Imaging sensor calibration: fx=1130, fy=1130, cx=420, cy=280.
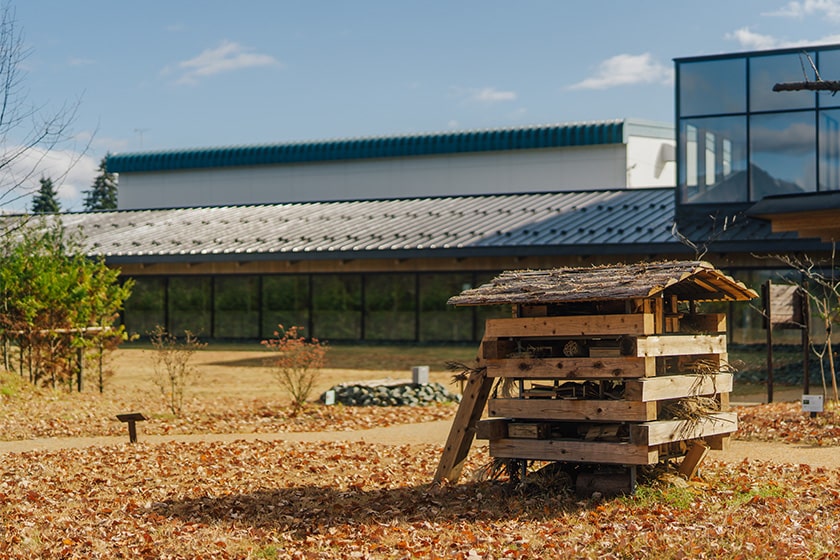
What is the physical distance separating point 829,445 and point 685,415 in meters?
4.37

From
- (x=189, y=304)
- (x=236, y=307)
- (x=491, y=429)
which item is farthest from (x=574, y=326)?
(x=189, y=304)

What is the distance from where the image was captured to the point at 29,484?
1148 cm

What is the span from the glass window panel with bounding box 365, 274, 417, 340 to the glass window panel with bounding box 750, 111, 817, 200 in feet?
31.5

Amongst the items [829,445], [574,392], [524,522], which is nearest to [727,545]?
[524,522]

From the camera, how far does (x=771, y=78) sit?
26.8 meters

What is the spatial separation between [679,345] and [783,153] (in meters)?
18.0

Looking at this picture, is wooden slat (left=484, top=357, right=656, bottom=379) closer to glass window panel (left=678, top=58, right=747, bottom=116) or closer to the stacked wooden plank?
the stacked wooden plank

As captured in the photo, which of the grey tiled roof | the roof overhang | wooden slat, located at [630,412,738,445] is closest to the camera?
wooden slat, located at [630,412,738,445]

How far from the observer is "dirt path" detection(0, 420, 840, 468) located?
12742 mm

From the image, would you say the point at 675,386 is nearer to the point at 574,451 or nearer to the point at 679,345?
the point at 679,345

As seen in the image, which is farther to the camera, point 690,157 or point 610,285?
point 690,157

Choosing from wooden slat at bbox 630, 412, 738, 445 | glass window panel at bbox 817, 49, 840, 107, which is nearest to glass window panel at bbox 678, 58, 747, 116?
glass window panel at bbox 817, 49, 840, 107

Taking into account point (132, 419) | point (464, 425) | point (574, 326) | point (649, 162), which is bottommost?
point (132, 419)

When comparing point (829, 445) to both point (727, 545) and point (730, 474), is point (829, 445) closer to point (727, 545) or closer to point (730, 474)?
point (730, 474)
